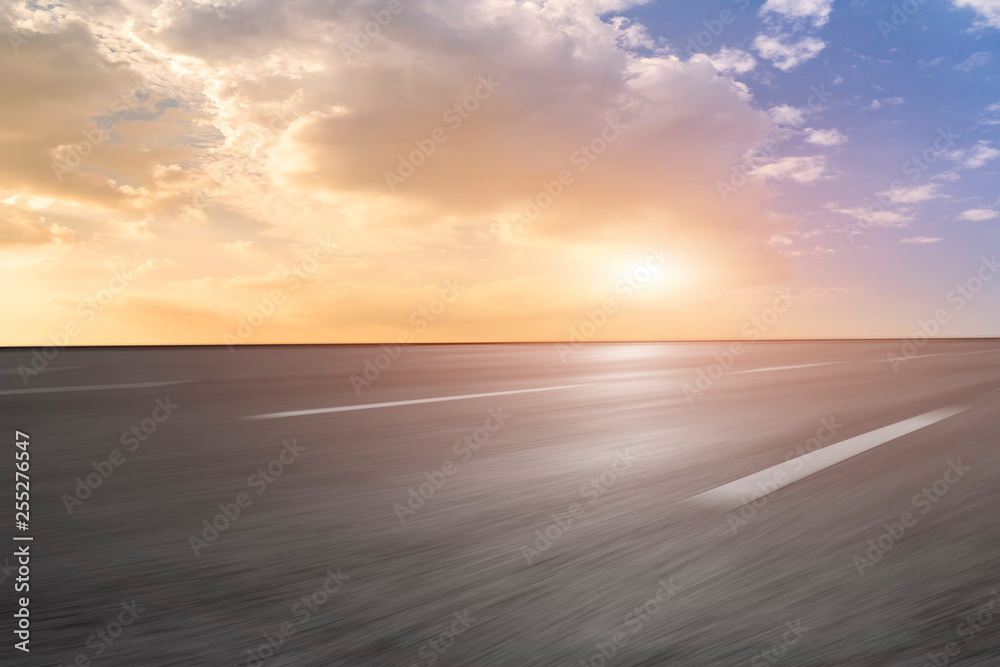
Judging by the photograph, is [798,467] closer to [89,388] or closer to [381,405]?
[381,405]

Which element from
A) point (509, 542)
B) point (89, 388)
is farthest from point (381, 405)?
point (509, 542)

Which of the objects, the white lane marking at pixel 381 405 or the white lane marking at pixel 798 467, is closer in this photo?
the white lane marking at pixel 798 467

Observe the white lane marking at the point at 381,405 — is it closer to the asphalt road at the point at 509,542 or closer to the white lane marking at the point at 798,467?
the asphalt road at the point at 509,542

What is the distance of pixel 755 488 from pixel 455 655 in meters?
2.20

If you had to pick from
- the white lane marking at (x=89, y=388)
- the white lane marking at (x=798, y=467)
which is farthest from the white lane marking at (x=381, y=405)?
the white lane marking at (x=798, y=467)

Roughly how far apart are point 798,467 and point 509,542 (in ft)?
7.15

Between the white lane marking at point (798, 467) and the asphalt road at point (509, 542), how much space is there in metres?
0.02

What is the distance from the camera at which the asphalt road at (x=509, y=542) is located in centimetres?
181

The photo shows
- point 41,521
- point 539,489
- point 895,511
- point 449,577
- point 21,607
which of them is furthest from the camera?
point 539,489

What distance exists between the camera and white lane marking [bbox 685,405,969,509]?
10.8 ft

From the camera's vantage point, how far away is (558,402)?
734 cm

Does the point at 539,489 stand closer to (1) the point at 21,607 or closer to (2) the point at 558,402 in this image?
(1) the point at 21,607

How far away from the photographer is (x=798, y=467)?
4.02 metres

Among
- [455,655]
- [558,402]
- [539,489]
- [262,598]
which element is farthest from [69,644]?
[558,402]
